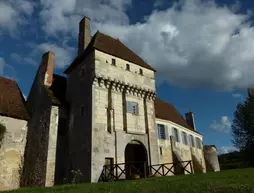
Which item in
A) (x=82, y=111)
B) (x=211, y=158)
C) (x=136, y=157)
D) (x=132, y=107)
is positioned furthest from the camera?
(x=211, y=158)

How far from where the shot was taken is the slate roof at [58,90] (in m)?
17.5

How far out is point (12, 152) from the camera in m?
15.6

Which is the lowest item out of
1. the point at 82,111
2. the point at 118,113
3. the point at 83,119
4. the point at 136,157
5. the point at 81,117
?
the point at 136,157

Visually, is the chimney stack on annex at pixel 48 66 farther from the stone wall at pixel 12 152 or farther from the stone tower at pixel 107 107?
the stone wall at pixel 12 152

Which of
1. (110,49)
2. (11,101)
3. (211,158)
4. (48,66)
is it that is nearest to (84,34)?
(110,49)

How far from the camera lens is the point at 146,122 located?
58.3 ft

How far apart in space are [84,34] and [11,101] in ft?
26.5

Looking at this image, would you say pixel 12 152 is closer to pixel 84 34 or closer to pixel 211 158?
pixel 84 34

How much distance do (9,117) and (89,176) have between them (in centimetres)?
720

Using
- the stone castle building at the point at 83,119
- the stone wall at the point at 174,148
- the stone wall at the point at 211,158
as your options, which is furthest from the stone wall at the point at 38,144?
the stone wall at the point at 211,158

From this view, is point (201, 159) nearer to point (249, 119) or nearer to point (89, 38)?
point (249, 119)

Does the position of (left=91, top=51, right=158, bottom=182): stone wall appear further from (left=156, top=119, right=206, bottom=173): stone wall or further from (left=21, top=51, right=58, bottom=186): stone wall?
(left=21, top=51, right=58, bottom=186): stone wall

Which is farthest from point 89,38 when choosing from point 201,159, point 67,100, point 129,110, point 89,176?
point 201,159

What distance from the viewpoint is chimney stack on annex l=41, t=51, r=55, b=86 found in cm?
1898
